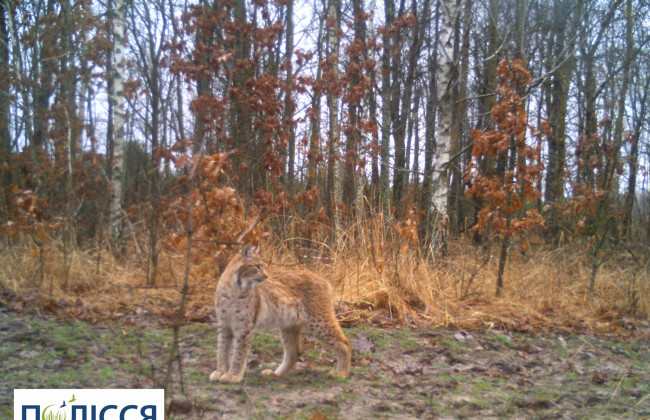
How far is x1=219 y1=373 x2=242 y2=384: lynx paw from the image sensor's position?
4569 mm

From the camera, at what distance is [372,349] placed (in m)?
5.88

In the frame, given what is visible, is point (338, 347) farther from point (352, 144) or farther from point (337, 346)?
point (352, 144)

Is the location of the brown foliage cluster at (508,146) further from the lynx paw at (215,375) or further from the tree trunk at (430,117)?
the lynx paw at (215,375)

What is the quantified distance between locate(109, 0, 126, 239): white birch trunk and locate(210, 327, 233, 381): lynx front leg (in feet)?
22.1

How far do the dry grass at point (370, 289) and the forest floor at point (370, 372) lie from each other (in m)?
0.33

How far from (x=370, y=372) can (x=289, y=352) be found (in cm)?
78

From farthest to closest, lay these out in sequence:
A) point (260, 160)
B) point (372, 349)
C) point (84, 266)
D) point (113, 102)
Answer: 1. point (113, 102)
2. point (260, 160)
3. point (84, 266)
4. point (372, 349)

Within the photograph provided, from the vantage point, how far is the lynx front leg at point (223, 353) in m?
4.64

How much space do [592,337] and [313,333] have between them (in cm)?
388

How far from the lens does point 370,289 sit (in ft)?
24.0

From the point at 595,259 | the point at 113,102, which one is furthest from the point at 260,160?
the point at 595,259

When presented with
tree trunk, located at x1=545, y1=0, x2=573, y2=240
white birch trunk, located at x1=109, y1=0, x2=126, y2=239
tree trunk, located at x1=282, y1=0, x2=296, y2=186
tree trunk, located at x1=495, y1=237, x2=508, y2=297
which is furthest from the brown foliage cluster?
tree trunk, located at x1=545, y1=0, x2=573, y2=240

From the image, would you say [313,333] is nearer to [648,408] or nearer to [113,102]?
[648,408]

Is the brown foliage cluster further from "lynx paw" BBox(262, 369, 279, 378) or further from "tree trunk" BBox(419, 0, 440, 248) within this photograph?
"lynx paw" BBox(262, 369, 279, 378)
